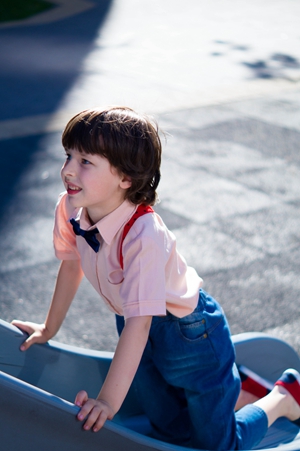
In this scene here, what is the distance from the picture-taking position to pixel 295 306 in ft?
11.3

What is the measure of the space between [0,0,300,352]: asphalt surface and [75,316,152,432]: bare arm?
2.09 ft

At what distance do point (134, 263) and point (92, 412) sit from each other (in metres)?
0.38

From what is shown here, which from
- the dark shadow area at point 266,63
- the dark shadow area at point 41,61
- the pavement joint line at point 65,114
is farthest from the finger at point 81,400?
the dark shadow area at point 266,63

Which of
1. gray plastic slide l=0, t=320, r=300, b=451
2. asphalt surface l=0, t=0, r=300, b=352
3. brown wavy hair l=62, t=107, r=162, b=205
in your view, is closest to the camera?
gray plastic slide l=0, t=320, r=300, b=451

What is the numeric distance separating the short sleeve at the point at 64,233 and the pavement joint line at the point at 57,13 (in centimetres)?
919

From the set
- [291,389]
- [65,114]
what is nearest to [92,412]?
[291,389]

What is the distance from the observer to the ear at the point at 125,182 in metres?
1.78

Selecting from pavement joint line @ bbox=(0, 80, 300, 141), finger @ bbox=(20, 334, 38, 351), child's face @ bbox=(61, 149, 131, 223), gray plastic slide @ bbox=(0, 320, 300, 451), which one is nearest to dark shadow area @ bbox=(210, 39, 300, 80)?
pavement joint line @ bbox=(0, 80, 300, 141)

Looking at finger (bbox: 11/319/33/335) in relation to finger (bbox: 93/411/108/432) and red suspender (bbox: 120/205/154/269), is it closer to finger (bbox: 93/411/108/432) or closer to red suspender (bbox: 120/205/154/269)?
red suspender (bbox: 120/205/154/269)

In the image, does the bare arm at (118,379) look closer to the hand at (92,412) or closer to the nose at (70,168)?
the hand at (92,412)

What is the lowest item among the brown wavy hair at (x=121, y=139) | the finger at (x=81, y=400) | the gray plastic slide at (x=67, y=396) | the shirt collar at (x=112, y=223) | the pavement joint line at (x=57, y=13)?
the pavement joint line at (x=57, y=13)

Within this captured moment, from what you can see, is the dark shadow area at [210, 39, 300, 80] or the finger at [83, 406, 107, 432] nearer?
the finger at [83, 406, 107, 432]

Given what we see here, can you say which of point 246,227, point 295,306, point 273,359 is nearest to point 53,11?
point 246,227

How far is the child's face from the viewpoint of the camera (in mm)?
1728
